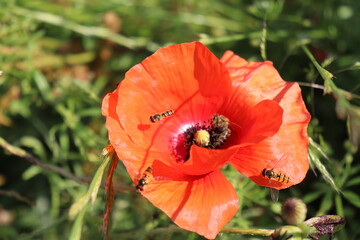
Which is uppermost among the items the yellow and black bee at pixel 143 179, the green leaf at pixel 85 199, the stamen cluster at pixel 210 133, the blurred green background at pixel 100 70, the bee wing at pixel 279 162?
the green leaf at pixel 85 199

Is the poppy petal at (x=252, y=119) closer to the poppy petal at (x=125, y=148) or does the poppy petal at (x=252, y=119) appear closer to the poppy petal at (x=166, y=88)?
the poppy petal at (x=166, y=88)

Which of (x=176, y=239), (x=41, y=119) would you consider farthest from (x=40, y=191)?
(x=176, y=239)

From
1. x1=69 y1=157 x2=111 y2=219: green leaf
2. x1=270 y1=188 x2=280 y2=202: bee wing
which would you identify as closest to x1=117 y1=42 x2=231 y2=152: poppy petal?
x1=69 y1=157 x2=111 y2=219: green leaf

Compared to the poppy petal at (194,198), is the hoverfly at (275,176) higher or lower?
higher

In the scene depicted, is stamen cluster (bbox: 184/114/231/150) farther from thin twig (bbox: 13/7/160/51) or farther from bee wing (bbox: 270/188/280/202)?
thin twig (bbox: 13/7/160/51)

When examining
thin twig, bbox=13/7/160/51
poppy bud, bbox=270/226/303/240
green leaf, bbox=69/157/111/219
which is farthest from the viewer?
thin twig, bbox=13/7/160/51

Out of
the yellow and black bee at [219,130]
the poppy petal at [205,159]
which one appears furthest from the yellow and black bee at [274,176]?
the yellow and black bee at [219,130]

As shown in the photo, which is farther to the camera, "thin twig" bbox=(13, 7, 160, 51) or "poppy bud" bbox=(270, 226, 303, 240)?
"thin twig" bbox=(13, 7, 160, 51)
